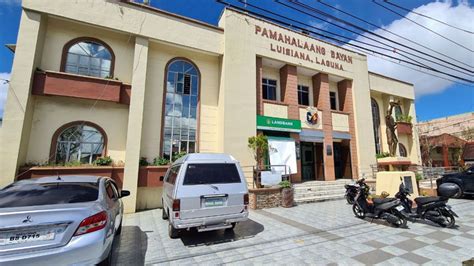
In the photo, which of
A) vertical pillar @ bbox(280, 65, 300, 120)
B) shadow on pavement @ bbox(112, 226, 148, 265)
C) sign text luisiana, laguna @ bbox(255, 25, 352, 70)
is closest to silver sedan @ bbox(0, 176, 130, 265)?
shadow on pavement @ bbox(112, 226, 148, 265)

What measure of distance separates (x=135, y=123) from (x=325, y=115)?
455 inches

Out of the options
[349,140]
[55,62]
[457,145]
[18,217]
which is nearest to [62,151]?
[55,62]

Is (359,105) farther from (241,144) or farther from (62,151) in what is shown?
(62,151)

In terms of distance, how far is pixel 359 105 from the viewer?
53.3ft

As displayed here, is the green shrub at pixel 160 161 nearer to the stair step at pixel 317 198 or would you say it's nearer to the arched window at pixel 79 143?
the arched window at pixel 79 143

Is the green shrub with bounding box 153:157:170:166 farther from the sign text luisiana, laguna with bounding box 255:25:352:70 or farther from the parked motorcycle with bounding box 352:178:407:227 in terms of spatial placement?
the sign text luisiana, laguna with bounding box 255:25:352:70

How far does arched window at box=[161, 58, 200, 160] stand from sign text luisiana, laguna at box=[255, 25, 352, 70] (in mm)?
4809

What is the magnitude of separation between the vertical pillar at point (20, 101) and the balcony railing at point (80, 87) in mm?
362

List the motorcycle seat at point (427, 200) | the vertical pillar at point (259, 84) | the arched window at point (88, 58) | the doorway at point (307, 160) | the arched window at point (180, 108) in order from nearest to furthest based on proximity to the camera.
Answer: the motorcycle seat at point (427, 200) < the arched window at point (88, 58) < the arched window at point (180, 108) < the vertical pillar at point (259, 84) < the doorway at point (307, 160)

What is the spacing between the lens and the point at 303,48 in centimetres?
1466

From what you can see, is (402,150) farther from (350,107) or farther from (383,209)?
(383,209)

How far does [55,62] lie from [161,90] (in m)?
4.37

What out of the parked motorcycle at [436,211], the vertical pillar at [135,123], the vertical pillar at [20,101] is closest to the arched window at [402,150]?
the parked motorcycle at [436,211]

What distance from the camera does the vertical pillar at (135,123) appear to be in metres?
9.28
